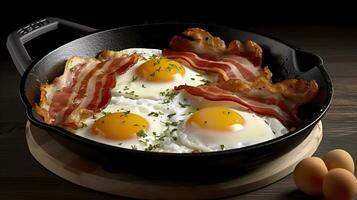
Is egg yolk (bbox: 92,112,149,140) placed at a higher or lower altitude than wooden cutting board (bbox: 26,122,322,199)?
higher

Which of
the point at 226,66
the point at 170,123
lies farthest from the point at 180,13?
the point at 170,123

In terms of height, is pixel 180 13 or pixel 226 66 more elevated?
pixel 226 66

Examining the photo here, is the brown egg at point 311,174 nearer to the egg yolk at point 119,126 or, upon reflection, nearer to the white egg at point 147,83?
the egg yolk at point 119,126

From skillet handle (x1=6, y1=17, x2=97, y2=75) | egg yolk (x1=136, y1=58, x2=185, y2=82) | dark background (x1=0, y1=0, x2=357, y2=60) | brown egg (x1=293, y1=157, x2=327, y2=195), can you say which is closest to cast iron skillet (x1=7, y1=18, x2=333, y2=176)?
skillet handle (x1=6, y1=17, x2=97, y2=75)

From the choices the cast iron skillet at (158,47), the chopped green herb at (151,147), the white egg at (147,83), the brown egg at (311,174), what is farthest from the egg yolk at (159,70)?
the brown egg at (311,174)

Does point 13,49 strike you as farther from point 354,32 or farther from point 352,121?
point 354,32

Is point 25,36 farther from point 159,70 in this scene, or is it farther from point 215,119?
point 215,119

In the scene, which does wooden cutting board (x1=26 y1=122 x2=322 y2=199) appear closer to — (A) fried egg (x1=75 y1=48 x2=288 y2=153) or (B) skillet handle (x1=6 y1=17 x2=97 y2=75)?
(A) fried egg (x1=75 y1=48 x2=288 y2=153)
